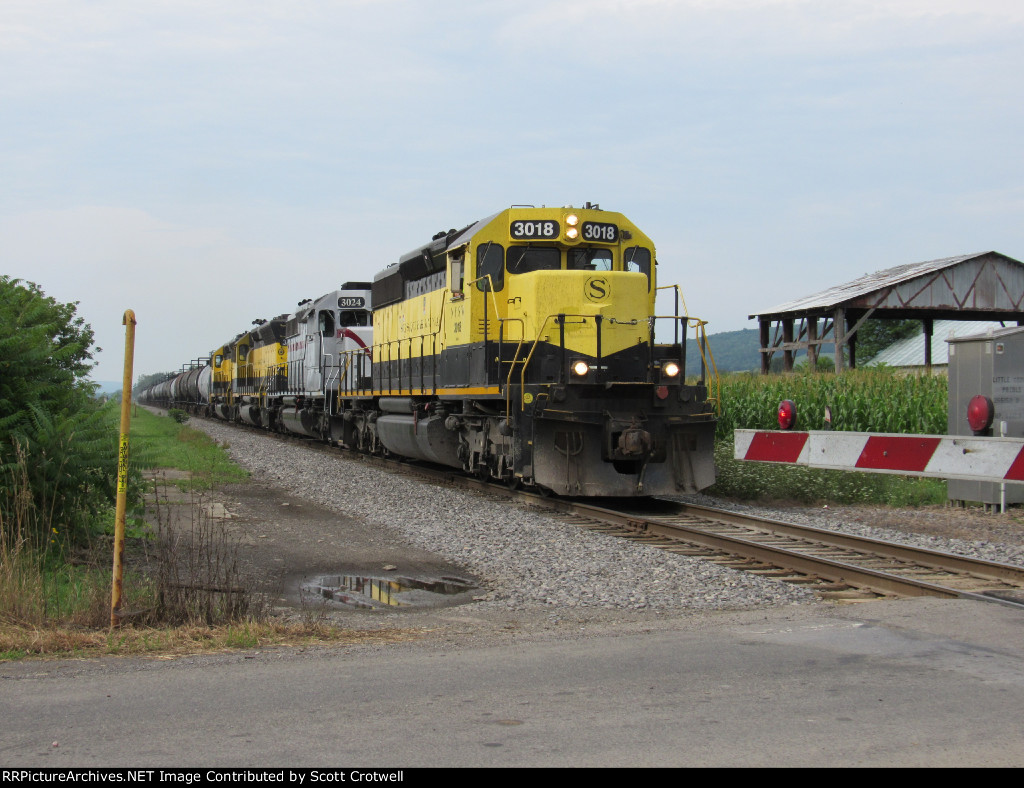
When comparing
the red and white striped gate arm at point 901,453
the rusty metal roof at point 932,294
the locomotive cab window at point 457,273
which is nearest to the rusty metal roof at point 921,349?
the rusty metal roof at point 932,294

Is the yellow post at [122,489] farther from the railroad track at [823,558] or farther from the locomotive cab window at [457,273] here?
the locomotive cab window at [457,273]

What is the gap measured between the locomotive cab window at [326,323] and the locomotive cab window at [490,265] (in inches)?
483

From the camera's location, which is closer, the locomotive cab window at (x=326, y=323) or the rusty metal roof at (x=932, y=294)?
the locomotive cab window at (x=326, y=323)

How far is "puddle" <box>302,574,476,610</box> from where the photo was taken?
285 inches

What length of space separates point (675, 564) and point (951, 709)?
4.18 m

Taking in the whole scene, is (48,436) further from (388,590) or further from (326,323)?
(326,323)

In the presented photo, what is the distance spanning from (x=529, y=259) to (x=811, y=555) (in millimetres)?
6229

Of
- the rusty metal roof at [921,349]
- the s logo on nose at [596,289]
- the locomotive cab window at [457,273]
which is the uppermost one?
the rusty metal roof at [921,349]

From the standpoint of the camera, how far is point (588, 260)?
43.8 feet

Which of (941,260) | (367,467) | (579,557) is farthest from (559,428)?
(941,260)

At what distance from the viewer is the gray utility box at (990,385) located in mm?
11594

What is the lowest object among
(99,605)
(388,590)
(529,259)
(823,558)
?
(388,590)

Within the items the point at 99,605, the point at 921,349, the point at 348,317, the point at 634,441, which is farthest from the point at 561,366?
the point at 921,349

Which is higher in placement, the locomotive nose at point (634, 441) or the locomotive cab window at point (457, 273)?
the locomotive cab window at point (457, 273)
